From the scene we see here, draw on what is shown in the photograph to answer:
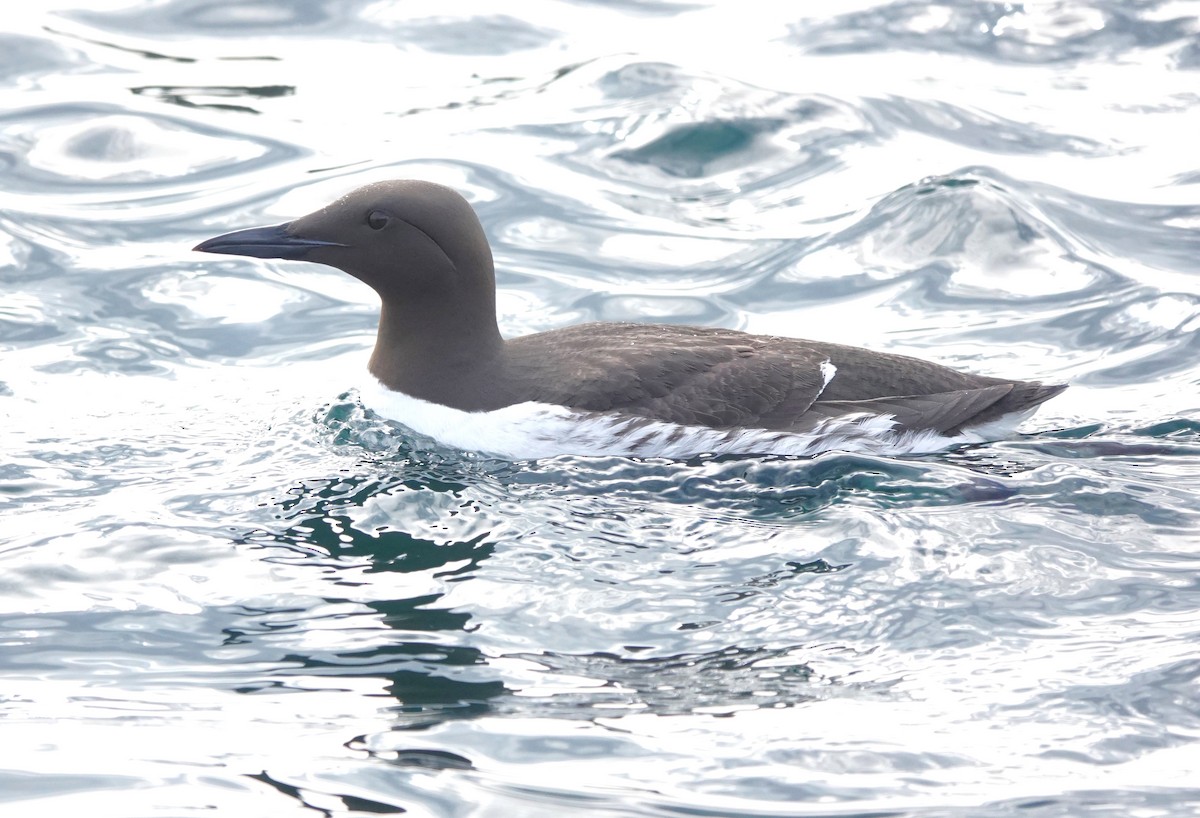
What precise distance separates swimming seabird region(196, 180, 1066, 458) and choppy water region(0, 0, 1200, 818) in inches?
6.2

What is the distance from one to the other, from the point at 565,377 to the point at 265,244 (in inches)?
56.0

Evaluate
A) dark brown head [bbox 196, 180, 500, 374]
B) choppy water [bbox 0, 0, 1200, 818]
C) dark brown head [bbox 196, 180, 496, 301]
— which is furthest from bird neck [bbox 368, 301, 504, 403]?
choppy water [bbox 0, 0, 1200, 818]

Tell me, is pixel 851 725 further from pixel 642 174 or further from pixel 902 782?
pixel 642 174

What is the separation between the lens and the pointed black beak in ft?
21.5

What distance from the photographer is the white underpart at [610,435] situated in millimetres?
6492

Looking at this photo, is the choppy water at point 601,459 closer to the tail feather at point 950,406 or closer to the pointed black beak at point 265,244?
the tail feather at point 950,406

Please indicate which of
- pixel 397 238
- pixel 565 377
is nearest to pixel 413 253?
pixel 397 238

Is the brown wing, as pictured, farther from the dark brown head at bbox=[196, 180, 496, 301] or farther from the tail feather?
the dark brown head at bbox=[196, 180, 496, 301]

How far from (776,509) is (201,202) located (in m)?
5.54

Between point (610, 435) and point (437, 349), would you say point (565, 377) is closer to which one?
point (610, 435)

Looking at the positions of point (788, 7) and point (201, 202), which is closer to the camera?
point (201, 202)

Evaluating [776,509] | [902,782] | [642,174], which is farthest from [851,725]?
[642,174]

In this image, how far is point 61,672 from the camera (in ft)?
17.1

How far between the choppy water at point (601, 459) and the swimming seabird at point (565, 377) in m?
0.16
